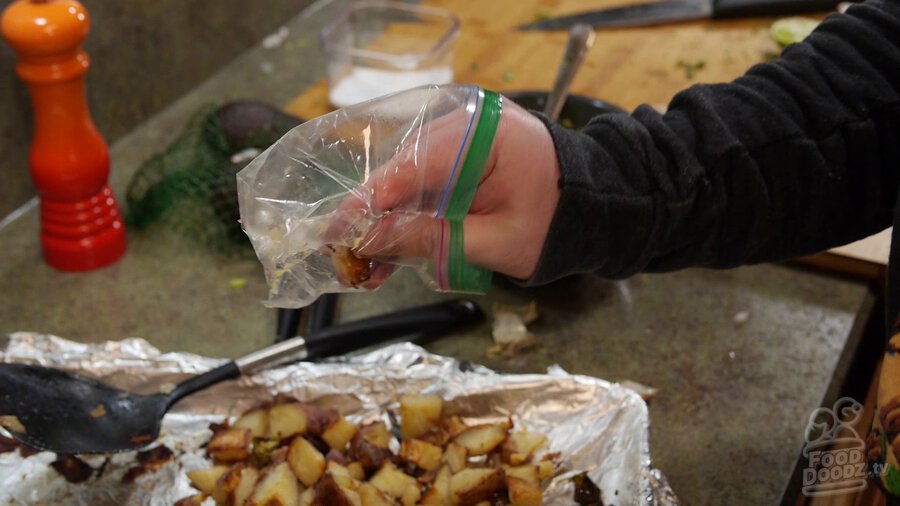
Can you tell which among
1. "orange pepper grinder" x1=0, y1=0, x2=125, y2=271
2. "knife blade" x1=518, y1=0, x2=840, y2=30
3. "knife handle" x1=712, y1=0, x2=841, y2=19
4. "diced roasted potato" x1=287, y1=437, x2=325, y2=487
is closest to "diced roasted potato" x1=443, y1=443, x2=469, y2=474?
"diced roasted potato" x1=287, y1=437, x2=325, y2=487

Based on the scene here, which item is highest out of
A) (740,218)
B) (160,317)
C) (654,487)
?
(740,218)

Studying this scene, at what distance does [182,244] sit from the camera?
4.20 feet

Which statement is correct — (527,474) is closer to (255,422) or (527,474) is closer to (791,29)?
(255,422)

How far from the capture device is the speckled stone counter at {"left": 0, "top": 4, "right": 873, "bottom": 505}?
38.8 inches

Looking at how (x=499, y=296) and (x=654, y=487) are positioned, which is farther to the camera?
(x=499, y=296)

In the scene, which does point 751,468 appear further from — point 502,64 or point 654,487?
point 502,64

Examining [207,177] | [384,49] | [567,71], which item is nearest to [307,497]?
[207,177]

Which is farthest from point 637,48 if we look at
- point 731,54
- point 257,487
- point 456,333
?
point 257,487

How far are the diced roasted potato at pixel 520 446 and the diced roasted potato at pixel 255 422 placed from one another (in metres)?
0.25

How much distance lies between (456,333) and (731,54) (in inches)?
35.0

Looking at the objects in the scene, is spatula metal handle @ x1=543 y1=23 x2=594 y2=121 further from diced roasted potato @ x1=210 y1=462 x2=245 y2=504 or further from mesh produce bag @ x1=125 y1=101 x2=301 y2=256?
diced roasted potato @ x1=210 y1=462 x2=245 y2=504

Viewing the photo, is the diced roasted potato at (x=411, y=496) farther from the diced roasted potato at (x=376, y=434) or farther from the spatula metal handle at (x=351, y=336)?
the spatula metal handle at (x=351, y=336)

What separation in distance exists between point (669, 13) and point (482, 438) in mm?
1160

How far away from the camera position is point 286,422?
0.93 metres
